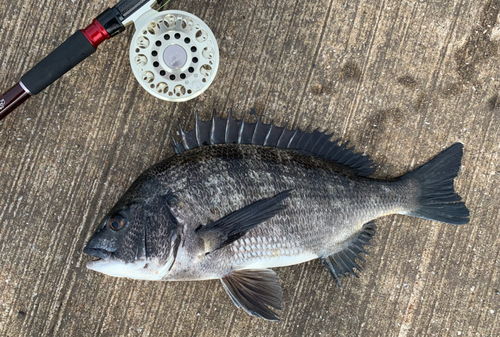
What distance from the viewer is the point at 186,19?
2.23 m

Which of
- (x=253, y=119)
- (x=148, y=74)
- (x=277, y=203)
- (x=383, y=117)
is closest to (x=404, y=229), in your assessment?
(x=383, y=117)

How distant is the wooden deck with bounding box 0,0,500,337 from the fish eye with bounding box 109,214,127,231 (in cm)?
55

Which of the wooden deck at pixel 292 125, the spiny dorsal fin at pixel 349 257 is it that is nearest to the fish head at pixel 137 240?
the wooden deck at pixel 292 125

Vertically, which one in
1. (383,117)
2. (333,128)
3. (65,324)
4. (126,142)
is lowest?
(383,117)

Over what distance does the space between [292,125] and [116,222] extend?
138 cm

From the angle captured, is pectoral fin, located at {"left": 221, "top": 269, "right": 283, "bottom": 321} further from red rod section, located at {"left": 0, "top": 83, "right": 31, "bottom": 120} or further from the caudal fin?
red rod section, located at {"left": 0, "top": 83, "right": 31, "bottom": 120}

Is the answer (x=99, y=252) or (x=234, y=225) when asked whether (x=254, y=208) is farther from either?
(x=99, y=252)

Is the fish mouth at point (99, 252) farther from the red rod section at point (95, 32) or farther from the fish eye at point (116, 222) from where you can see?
the red rod section at point (95, 32)

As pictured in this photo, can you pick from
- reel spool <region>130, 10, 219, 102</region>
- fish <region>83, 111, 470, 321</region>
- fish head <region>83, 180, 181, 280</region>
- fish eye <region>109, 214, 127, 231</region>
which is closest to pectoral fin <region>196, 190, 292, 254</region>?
fish <region>83, 111, 470, 321</region>

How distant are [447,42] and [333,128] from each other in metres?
1.07

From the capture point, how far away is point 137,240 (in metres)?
1.88

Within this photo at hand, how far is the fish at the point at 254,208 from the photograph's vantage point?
1910mm

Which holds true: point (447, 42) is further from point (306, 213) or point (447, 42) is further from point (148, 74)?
point (148, 74)

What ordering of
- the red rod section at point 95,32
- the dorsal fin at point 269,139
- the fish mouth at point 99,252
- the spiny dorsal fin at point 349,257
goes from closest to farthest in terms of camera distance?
the fish mouth at point 99,252
the red rod section at point 95,32
the dorsal fin at point 269,139
the spiny dorsal fin at point 349,257
